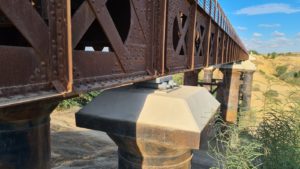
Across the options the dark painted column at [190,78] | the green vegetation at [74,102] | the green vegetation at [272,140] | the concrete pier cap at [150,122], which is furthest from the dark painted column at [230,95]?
the concrete pier cap at [150,122]

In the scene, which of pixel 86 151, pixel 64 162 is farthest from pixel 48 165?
pixel 86 151

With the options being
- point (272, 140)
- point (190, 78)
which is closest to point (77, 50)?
point (272, 140)

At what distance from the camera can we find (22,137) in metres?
4.13

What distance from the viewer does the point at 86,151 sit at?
1375cm

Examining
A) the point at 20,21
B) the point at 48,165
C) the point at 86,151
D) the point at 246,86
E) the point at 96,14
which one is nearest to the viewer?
the point at 20,21

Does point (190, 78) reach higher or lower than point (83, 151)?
higher

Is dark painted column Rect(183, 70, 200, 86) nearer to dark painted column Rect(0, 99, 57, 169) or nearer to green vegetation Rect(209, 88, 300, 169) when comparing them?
green vegetation Rect(209, 88, 300, 169)

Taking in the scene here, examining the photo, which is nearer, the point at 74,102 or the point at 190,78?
the point at 190,78

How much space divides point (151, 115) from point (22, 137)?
6.99 feet

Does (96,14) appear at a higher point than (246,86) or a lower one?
higher

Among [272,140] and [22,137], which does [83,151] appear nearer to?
[272,140]

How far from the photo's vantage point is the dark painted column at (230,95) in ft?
72.7

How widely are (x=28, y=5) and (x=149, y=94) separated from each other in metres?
3.64

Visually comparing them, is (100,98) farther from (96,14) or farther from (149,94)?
(96,14)
